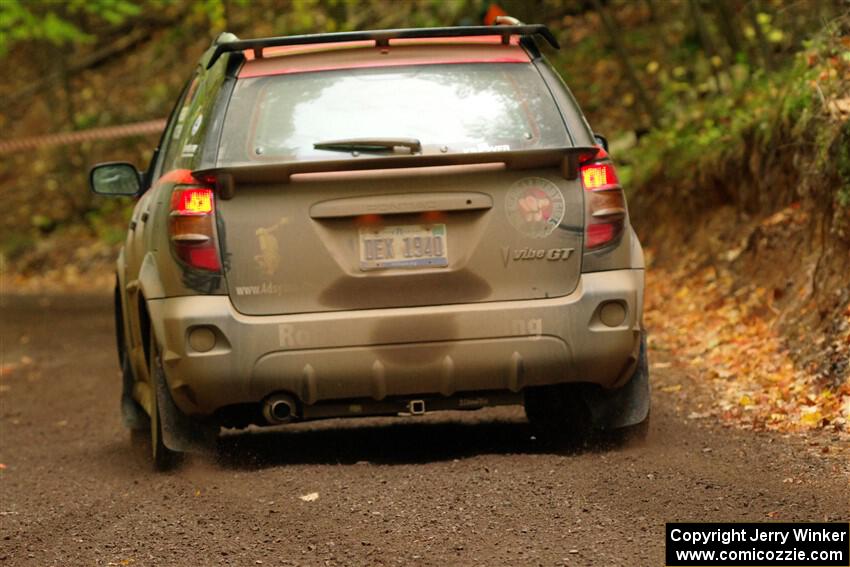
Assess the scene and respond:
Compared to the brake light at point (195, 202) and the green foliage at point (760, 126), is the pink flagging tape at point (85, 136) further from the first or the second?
the brake light at point (195, 202)

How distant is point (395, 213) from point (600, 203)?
0.88 m

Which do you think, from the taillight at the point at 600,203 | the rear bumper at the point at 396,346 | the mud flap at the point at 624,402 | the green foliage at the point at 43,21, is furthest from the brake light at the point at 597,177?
the green foliage at the point at 43,21

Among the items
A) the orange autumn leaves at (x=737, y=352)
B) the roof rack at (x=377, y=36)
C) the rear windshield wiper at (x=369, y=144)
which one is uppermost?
the roof rack at (x=377, y=36)

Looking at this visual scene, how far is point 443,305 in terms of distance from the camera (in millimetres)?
6652

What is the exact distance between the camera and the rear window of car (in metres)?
6.69

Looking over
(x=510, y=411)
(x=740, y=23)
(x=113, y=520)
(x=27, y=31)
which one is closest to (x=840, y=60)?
(x=510, y=411)

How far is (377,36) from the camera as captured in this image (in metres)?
7.09

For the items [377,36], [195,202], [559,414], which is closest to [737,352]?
[559,414]

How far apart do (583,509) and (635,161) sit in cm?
1094

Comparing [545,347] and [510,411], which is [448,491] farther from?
[510,411]

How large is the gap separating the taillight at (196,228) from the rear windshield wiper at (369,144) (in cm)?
52

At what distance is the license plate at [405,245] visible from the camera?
661 cm

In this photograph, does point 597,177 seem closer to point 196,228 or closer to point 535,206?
point 535,206
